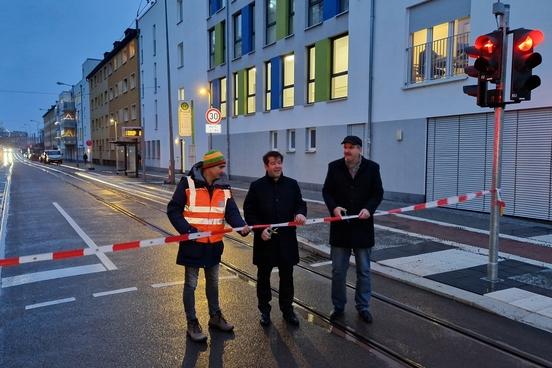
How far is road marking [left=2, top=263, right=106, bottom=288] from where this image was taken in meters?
6.62

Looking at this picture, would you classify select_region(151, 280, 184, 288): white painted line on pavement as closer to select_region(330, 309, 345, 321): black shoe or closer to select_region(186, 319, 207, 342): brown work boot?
select_region(186, 319, 207, 342): brown work boot

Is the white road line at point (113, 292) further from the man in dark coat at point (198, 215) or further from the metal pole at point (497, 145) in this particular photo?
the metal pole at point (497, 145)

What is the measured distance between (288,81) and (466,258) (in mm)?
16048

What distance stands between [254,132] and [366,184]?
798 inches

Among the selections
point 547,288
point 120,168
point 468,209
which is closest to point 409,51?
point 468,209

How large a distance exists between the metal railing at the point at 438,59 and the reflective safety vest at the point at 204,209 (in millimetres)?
10478

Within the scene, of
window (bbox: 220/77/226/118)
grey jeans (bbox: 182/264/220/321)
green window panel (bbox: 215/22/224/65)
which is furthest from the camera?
green window panel (bbox: 215/22/224/65)

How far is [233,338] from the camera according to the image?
4602 millimetres

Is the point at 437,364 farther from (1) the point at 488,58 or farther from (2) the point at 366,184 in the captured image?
(1) the point at 488,58

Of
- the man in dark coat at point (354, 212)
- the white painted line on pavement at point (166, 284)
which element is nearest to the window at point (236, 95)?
the white painted line on pavement at point (166, 284)

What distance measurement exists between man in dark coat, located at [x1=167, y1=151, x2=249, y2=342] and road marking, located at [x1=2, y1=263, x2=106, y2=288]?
10.3 ft

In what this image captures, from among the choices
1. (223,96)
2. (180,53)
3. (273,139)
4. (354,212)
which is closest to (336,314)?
(354,212)

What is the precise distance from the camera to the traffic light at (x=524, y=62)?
235 inches

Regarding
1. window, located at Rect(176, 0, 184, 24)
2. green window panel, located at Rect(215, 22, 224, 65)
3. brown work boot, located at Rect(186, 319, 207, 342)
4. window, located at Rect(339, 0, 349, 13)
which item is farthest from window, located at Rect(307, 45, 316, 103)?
window, located at Rect(176, 0, 184, 24)
